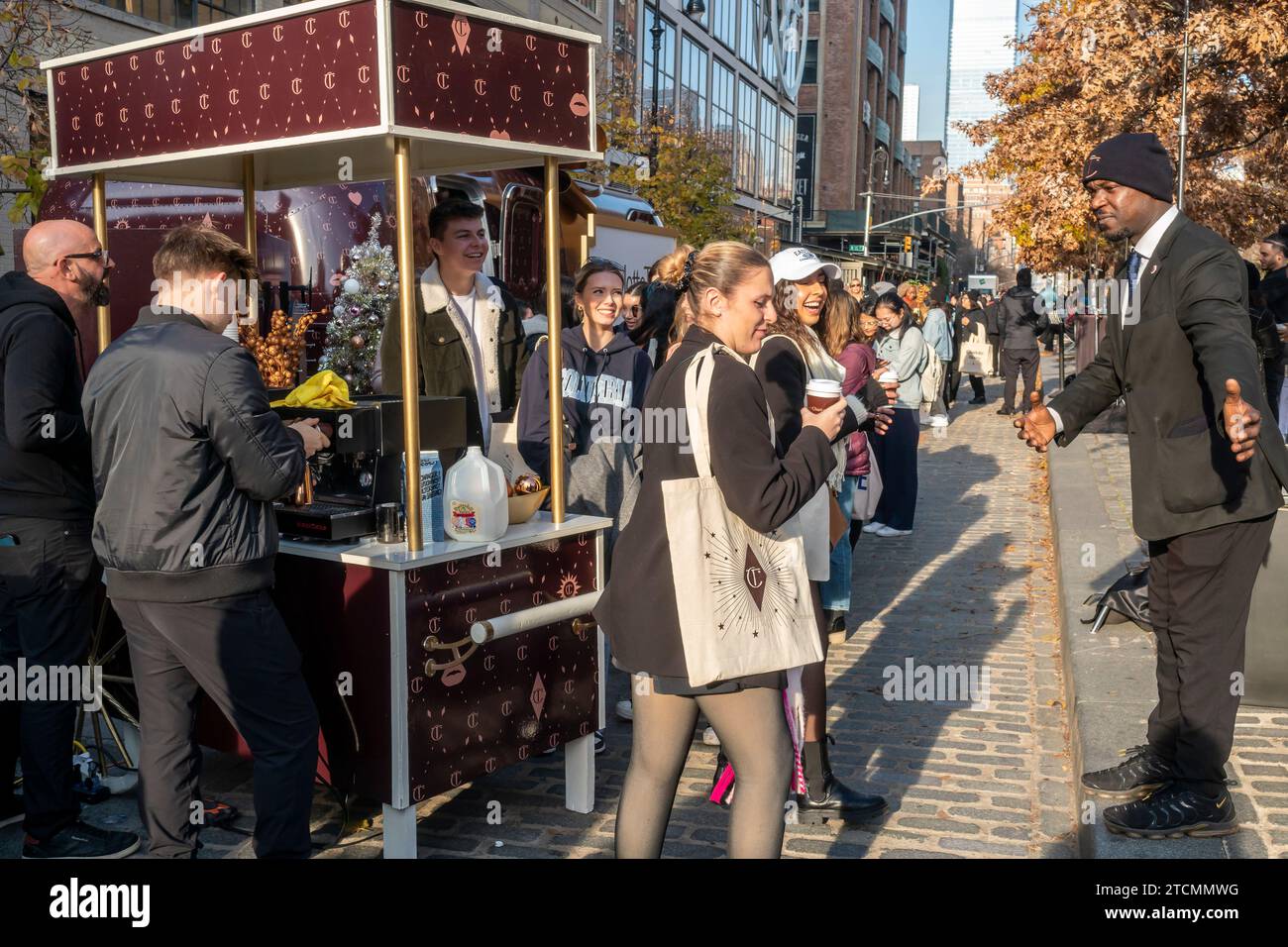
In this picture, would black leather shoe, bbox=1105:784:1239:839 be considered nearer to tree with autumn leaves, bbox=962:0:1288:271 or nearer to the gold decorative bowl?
the gold decorative bowl

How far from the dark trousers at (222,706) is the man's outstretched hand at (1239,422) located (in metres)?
2.84

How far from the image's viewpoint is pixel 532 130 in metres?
4.46

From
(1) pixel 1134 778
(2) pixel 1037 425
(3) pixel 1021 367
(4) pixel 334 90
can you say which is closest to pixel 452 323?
(4) pixel 334 90

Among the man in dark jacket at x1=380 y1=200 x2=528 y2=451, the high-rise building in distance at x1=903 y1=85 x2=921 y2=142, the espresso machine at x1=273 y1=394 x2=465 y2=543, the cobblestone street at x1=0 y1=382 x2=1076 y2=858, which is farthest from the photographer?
the high-rise building in distance at x1=903 y1=85 x2=921 y2=142

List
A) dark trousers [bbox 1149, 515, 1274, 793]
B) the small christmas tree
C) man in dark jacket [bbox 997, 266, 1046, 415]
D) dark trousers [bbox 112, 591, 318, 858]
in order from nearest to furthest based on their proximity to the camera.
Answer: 1. dark trousers [bbox 112, 591, 318, 858]
2. dark trousers [bbox 1149, 515, 1274, 793]
3. the small christmas tree
4. man in dark jacket [bbox 997, 266, 1046, 415]

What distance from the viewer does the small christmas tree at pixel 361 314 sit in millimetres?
7445

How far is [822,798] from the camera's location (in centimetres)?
479

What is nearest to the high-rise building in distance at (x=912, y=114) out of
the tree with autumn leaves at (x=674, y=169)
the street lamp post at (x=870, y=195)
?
the street lamp post at (x=870, y=195)

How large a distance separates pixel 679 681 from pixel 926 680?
396cm

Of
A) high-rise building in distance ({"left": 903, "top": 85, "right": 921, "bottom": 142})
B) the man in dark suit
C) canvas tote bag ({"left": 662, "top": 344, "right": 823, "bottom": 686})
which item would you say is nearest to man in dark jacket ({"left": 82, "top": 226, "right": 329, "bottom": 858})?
canvas tote bag ({"left": 662, "top": 344, "right": 823, "bottom": 686})

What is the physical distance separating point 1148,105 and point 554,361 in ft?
38.5

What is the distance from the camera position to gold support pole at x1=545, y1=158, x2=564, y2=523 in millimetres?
4812

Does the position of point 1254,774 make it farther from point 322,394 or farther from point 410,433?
point 322,394
